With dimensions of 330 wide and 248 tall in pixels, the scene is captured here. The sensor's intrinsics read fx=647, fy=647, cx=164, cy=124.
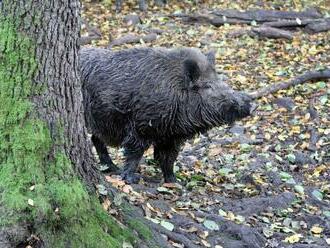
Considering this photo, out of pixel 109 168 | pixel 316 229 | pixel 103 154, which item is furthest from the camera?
pixel 103 154

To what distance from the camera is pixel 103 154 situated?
9.02 meters

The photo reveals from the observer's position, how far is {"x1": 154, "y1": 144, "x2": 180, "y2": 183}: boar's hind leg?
834cm

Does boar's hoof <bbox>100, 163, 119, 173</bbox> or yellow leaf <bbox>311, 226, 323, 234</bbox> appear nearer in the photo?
yellow leaf <bbox>311, 226, 323, 234</bbox>

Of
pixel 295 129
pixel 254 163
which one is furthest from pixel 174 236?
pixel 295 129

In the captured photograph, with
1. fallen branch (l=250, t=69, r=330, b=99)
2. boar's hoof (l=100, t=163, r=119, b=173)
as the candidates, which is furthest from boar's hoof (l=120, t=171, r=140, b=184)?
fallen branch (l=250, t=69, r=330, b=99)

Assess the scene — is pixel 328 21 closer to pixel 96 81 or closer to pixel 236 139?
pixel 236 139

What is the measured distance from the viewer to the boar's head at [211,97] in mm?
8039

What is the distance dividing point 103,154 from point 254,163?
229 centimetres

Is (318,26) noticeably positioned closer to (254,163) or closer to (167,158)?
(254,163)

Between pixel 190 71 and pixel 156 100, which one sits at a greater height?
pixel 190 71

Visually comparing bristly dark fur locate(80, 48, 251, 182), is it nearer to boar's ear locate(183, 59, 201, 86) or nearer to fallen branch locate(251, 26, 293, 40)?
boar's ear locate(183, 59, 201, 86)

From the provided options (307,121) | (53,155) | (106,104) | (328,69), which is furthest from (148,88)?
(328,69)

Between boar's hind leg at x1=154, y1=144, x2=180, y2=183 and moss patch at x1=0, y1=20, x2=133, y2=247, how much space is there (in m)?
3.47

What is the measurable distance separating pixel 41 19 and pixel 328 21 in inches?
538
